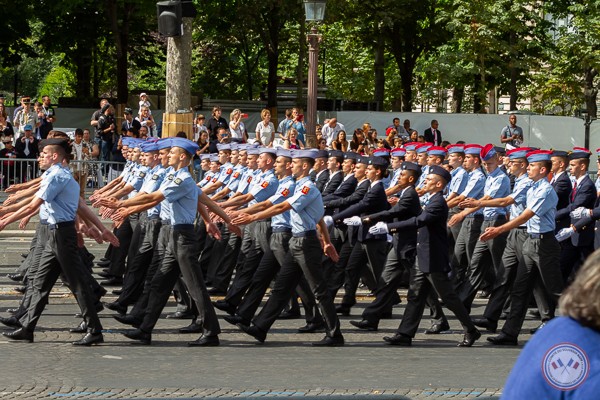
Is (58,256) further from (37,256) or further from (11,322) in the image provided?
(11,322)

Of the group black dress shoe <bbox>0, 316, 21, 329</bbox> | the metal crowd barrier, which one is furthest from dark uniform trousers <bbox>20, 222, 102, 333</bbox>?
the metal crowd barrier

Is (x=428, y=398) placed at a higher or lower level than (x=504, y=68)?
lower

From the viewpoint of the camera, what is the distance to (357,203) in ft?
46.0

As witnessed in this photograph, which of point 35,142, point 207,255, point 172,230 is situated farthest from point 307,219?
point 35,142

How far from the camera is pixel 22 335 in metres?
11.0

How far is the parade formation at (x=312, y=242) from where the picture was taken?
1112 centimetres

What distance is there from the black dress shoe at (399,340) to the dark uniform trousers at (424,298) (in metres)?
0.05

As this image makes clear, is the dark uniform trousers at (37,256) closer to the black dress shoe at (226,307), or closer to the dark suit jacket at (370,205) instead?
the black dress shoe at (226,307)

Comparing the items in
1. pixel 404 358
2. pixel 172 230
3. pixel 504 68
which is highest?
pixel 504 68

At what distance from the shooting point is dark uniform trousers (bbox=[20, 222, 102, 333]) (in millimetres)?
10898

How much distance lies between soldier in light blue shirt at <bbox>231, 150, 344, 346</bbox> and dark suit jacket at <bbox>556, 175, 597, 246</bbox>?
3.97m

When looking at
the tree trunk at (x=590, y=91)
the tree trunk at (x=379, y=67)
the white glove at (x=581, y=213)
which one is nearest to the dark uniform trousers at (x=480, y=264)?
the white glove at (x=581, y=213)

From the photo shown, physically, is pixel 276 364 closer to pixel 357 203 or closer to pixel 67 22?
pixel 357 203

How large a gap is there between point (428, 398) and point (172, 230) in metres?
3.21
